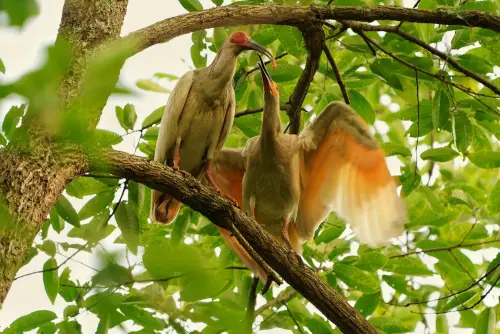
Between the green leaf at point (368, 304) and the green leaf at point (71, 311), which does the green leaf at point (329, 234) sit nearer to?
the green leaf at point (368, 304)

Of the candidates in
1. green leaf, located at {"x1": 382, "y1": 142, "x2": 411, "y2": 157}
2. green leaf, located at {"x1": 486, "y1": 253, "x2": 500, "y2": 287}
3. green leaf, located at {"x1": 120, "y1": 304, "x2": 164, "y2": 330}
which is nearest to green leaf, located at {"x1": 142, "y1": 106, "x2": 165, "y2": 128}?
green leaf, located at {"x1": 382, "y1": 142, "x2": 411, "y2": 157}

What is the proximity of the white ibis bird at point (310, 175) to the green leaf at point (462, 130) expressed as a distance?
1.84ft

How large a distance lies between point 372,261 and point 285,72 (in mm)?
1557

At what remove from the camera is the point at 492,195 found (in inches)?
179

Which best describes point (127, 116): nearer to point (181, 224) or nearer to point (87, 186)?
point (87, 186)

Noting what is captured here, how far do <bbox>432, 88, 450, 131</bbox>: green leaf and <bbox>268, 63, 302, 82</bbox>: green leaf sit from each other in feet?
3.38

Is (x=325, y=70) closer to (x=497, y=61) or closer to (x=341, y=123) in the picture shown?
(x=341, y=123)

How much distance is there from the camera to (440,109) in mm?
4715

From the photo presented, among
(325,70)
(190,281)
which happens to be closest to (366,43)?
(325,70)

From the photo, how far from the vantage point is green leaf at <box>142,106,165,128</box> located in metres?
4.88

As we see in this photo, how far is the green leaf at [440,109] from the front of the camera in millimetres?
4680

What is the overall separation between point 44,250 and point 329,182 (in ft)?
7.85

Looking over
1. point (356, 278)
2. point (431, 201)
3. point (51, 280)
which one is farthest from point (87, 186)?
point (431, 201)

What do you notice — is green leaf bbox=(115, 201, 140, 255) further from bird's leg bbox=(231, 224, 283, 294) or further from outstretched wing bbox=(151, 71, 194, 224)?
bird's leg bbox=(231, 224, 283, 294)
